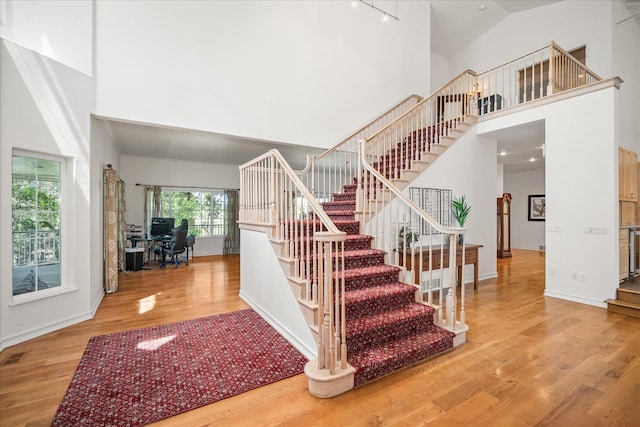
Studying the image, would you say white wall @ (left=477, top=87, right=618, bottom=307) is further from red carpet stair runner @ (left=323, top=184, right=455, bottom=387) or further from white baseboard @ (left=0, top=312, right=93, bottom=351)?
white baseboard @ (left=0, top=312, right=93, bottom=351)

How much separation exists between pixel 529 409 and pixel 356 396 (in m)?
1.18

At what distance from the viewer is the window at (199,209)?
349 inches

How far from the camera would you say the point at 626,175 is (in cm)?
500

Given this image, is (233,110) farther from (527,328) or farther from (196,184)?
(527,328)

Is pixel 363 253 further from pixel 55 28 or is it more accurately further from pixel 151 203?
pixel 151 203

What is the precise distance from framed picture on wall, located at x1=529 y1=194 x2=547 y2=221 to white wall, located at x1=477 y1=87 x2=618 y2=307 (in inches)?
Result: 257

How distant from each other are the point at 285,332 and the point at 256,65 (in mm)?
4487

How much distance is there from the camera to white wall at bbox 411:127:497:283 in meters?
5.39

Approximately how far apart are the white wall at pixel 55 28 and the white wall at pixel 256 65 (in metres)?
0.18

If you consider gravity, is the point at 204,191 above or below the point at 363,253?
above

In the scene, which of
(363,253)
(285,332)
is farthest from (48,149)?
(363,253)

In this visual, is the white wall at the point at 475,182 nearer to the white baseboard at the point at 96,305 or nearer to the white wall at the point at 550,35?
the white wall at the point at 550,35

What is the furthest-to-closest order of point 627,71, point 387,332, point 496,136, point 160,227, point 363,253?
point 160,227 → point 627,71 → point 496,136 → point 363,253 → point 387,332

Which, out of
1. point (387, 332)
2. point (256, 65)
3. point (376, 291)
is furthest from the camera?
point (256, 65)
